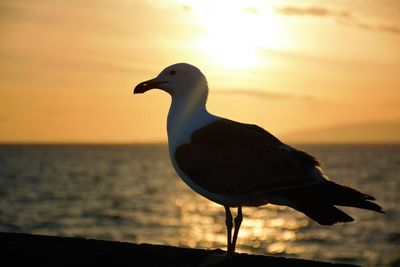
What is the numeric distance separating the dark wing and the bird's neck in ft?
0.39

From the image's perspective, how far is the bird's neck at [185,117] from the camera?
874cm

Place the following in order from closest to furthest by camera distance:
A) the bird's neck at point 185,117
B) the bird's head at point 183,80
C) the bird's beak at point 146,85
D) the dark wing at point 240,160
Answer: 1. the dark wing at point 240,160
2. the bird's neck at point 185,117
3. the bird's head at point 183,80
4. the bird's beak at point 146,85

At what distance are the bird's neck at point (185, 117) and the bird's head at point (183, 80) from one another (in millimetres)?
76

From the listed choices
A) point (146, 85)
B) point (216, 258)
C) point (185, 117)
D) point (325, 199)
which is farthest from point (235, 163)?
point (146, 85)

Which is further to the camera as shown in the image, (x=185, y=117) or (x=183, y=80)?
(x=183, y=80)

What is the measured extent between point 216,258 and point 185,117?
1.85 meters

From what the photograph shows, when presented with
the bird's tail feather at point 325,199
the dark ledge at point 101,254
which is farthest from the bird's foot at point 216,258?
the bird's tail feather at point 325,199

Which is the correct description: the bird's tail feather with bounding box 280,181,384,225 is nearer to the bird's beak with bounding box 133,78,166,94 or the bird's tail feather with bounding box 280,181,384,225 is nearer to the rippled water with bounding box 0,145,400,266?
the bird's beak with bounding box 133,78,166,94

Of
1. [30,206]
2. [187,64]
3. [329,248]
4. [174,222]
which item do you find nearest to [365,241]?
[329,248]

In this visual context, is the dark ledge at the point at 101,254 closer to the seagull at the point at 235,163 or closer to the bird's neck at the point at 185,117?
the seagull at the point at 235,163

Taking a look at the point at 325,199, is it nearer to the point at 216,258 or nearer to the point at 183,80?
the point at 216,258

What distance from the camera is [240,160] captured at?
837cm

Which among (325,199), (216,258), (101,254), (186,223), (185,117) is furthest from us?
(186,223)

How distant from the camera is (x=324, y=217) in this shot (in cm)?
754
